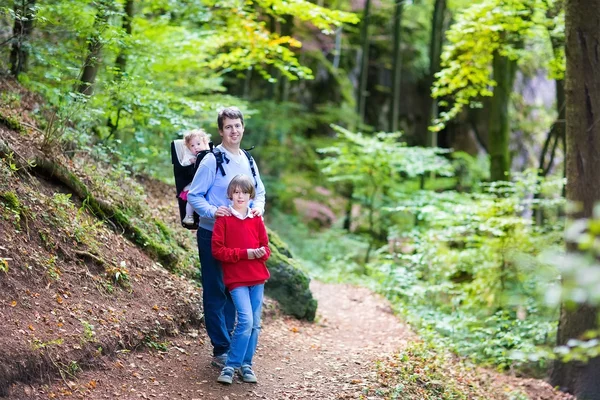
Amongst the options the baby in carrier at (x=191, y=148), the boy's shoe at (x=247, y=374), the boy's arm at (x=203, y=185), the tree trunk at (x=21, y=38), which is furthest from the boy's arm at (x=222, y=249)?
the tree trunk at (x=21, y=38)

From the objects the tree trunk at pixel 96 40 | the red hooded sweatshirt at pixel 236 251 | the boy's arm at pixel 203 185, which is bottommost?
the red hooded sweatshirt at pixel 236 251

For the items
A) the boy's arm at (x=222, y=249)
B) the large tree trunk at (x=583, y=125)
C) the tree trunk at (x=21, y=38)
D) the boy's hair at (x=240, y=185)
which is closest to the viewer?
the boy's arm at (x=222, y=249)

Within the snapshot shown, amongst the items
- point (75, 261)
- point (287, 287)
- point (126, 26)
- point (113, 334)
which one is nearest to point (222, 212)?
point (113, 334)

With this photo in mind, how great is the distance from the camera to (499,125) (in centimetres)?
1293

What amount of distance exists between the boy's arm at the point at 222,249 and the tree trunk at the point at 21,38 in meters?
3.41

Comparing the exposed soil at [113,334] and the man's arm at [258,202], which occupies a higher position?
the man's arm at [258,202]

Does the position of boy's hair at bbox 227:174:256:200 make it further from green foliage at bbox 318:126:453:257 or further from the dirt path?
green foliage at bbox 318:126:453:257

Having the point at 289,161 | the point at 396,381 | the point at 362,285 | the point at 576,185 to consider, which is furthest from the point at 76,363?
the point at 289,161

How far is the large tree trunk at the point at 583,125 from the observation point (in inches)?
287

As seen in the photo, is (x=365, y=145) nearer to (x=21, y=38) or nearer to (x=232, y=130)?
(x=21, y=38)

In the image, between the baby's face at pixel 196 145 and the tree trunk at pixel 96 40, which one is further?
the tree trunk at pixel 96 40

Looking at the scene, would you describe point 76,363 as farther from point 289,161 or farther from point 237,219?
point 289,161

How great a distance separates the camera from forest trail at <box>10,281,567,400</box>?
4.79m

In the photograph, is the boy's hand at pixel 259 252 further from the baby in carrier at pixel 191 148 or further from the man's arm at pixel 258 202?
the baby in carrier at pixel 191 148
